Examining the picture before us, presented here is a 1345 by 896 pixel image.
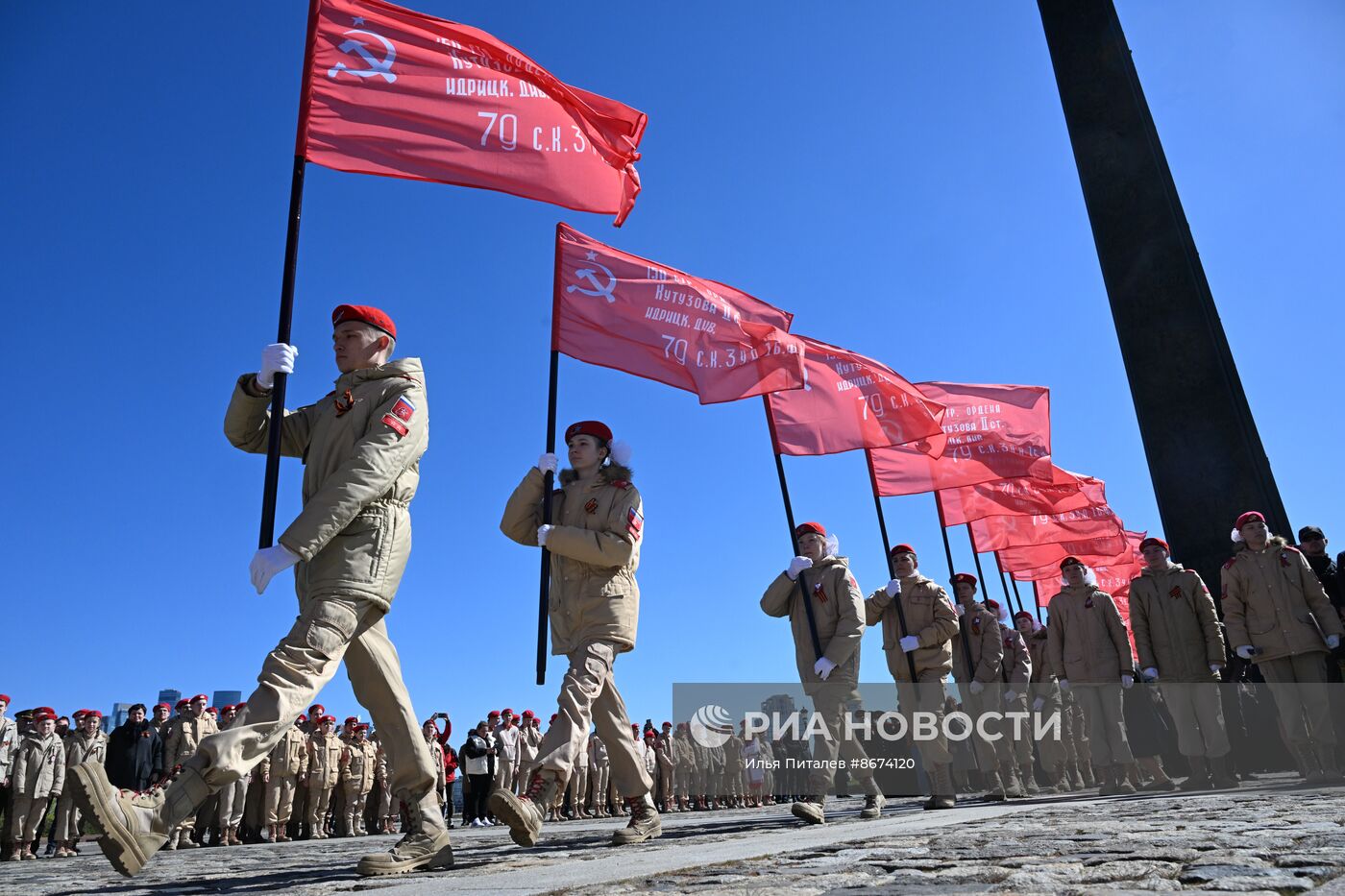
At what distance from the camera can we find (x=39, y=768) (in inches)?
491

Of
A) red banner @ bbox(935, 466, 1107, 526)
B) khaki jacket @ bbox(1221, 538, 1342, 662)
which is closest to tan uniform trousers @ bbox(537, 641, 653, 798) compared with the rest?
khaki jacket @ bbox(1221, 538, 1342, 662)

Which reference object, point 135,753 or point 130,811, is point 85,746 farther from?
point 130,811

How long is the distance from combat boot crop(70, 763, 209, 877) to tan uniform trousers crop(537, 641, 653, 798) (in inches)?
73.5

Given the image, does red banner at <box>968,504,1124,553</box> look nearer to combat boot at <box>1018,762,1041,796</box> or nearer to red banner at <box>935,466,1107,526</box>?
red banner at <box>935,466,1107,526</box>

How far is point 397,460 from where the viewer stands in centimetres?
432

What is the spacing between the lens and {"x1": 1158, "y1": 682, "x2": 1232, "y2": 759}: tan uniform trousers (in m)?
9.39

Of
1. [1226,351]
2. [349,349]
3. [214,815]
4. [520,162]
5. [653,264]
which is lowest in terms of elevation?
[214,815]

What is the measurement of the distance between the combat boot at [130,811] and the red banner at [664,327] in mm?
5541

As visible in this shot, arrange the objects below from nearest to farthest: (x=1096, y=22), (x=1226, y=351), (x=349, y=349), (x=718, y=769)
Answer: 1. (x=349, y=349)
2. (x=1226, y=351)
3. (x=1096, y=22)
4. (x=718, y=769)

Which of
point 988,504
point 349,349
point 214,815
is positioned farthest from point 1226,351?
point 214,815

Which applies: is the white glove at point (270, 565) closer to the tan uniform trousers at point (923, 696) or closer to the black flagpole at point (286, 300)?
the black flagpole at point (286, 300)

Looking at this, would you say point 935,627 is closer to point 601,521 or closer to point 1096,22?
point 601,521

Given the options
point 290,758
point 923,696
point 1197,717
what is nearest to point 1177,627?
point 1197,717

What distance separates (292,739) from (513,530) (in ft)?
33.2
